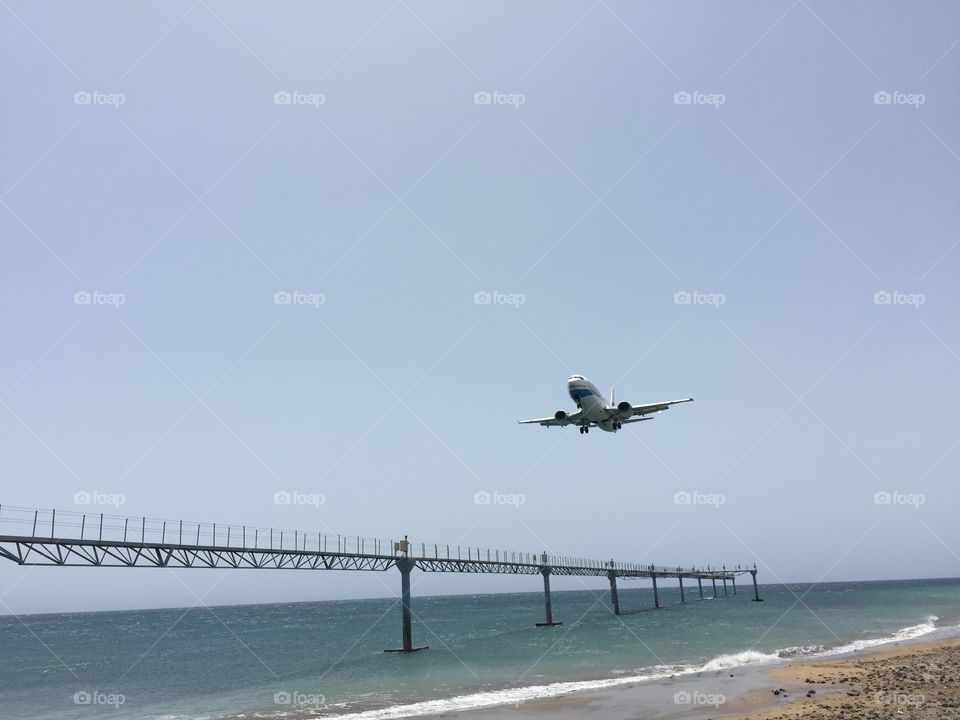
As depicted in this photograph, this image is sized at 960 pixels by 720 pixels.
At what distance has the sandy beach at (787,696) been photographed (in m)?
27.6

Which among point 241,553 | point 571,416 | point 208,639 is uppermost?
point 571,416

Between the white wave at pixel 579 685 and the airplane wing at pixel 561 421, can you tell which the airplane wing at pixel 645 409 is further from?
the white wave at pixel 579 685

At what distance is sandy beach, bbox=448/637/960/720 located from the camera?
90.6 feet

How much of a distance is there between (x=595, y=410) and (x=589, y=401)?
73cm

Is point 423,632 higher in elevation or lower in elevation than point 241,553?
lower

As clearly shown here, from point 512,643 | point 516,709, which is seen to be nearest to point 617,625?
point 512,643

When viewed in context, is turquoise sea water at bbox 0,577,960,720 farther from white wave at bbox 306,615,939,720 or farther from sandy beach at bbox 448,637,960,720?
sandy beach at bbox 448,637,960,720

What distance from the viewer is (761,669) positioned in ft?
139

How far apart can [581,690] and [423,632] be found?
62944mm

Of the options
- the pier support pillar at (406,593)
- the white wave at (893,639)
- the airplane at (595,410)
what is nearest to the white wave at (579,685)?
the white wave at (893,639)

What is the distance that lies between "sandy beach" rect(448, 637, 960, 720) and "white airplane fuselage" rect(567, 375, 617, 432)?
15.2 meters

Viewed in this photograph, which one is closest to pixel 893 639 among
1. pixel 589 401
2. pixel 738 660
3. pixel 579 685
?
pixel 738 660

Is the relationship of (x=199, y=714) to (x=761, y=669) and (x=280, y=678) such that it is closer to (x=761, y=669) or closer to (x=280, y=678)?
(x=280, y=678)

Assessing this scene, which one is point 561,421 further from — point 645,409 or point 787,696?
point 787,696
